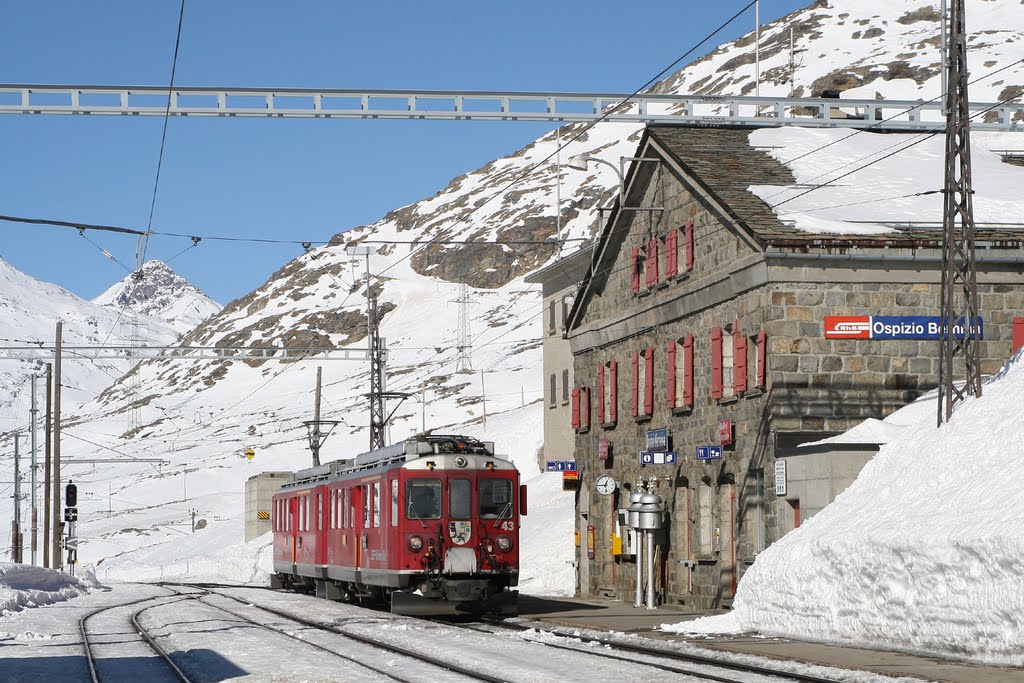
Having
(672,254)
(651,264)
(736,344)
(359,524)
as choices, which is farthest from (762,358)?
(359,524)

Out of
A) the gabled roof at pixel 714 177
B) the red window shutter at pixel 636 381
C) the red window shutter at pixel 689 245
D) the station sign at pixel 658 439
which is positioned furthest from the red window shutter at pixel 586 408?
the red window shutter at pixel 689 245

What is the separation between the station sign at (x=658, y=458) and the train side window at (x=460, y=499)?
5.30 m

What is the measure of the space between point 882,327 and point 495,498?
772 cm

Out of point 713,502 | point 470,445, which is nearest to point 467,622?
point 470,445

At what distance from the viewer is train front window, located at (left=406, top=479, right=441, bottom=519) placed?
28406mm

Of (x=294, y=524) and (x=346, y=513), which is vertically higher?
(x=346, y=513)

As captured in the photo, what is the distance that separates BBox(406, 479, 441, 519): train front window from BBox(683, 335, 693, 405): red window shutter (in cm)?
606

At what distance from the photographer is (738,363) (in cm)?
2889

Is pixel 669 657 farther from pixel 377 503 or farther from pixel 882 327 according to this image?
pixel 377 503

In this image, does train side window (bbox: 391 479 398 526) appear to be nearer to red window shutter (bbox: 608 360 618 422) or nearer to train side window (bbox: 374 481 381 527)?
train side window (bbox: 374 481 381 527)

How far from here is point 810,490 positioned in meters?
25.0

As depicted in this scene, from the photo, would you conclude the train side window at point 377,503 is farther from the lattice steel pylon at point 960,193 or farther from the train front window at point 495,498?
the lattice steel pylon at point 960,193

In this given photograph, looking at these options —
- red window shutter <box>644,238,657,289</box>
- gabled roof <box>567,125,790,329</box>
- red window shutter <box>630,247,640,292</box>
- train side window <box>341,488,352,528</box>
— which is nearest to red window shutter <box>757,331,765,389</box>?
gabled roof <box>567,125,790,329</box>

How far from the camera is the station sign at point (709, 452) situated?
29.8 m
